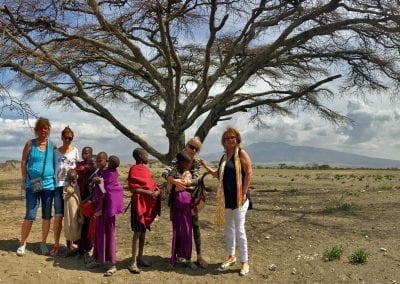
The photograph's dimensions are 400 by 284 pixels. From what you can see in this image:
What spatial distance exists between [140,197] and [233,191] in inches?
46.4

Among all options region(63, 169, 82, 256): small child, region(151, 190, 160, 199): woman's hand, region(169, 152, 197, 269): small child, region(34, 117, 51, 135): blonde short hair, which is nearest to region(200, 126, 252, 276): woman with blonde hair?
region(169, 152, 197, 269): small child

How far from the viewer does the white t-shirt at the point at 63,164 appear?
6789 millimetres

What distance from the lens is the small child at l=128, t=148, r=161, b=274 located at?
6270 mm

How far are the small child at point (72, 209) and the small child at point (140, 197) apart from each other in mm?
877

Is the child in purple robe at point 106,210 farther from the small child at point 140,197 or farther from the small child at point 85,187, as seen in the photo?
the small child at point 85,187

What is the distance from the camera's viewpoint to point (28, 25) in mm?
10164

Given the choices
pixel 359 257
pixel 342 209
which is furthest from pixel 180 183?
pixel 342 209

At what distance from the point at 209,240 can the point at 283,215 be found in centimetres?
258

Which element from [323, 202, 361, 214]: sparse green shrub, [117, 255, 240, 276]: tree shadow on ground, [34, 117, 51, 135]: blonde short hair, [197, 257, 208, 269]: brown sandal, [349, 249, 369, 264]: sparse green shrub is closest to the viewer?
[117, 255, 240, 276]: tree shadow on ground

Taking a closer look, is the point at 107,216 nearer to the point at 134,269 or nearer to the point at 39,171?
the point at 134,269

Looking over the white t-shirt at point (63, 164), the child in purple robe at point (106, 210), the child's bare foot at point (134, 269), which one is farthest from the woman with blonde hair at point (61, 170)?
the child's bare foot at point (134, 269)

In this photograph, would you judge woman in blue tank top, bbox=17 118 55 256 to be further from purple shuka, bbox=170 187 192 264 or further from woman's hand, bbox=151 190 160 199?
purple shuka, bbox=170 187 192 264

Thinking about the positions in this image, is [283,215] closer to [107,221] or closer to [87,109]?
[107,221]

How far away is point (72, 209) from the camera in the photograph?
671 cm
